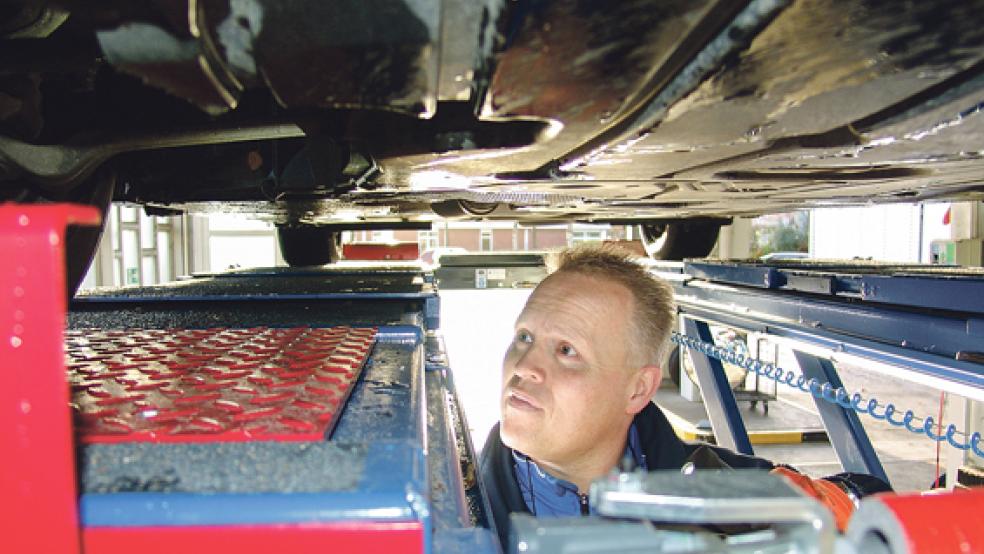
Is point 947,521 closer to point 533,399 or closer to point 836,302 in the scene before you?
point 533,399

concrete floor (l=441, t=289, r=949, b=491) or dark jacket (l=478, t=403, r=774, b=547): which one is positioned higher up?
dark jacket (l=478, t=403, r=774, b=547)

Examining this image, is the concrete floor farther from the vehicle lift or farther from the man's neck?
the vehicle lift

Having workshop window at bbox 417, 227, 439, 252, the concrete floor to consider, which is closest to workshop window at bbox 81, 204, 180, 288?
the concrete floor

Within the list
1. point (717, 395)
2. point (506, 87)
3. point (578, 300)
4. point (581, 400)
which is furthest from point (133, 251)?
point (506, 87)

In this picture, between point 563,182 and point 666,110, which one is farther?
point 563,182

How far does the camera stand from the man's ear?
4.74ft

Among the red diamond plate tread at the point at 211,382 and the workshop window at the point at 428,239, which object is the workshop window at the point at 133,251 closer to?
the red diamond plate tread at the point at 211,382

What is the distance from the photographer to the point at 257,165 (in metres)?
1.90

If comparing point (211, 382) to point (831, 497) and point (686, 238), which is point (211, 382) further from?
point (686, 238)

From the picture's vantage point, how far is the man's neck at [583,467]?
4.46 ft

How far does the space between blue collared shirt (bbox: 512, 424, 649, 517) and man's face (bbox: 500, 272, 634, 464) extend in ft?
0.16

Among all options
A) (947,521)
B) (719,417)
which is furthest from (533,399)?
(719,417)

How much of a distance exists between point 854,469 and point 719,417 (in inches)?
35.9

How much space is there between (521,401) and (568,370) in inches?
5.1
